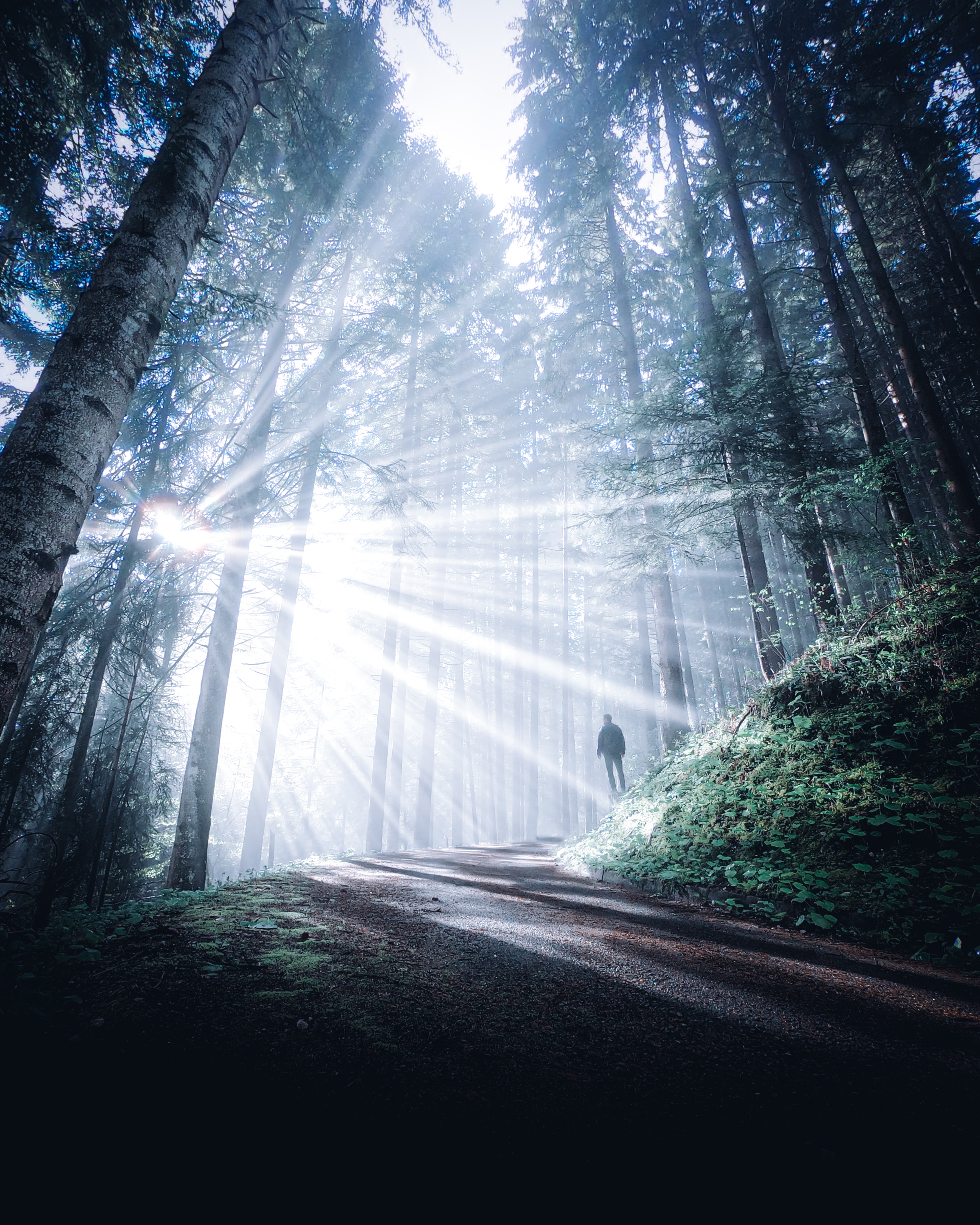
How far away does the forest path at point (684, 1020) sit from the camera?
5.30ft

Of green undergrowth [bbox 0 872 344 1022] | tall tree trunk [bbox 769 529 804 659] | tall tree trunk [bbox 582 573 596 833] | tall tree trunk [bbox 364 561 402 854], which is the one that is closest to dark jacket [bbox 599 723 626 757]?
tall tree trunk [bbox 364 561 402 854]

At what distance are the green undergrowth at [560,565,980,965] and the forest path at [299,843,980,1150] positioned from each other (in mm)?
501

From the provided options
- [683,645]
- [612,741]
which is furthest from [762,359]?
[683,645]

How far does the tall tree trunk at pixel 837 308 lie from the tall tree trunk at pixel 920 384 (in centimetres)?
73

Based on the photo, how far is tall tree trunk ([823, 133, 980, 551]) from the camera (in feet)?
25.4

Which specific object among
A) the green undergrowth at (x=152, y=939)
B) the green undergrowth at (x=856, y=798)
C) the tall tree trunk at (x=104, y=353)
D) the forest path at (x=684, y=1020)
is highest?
the tall tree trunk at (x=104, y=353)

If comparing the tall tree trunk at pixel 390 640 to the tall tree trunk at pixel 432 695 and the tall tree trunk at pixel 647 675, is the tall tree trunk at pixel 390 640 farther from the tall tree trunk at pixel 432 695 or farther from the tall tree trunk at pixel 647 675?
the tall tree trunk at pixel 647 675

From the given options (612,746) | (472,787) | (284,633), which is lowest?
(472,787)

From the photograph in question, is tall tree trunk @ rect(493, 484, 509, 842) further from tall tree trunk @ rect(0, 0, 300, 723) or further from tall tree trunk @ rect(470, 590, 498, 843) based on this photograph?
tall tree trunk @ rect(0, 0, 300, 723)

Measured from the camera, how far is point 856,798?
4.64 metres

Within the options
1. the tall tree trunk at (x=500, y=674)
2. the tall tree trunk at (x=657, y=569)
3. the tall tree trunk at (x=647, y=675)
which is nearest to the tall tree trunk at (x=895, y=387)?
the tall tree trunk at (x=657, y=569)

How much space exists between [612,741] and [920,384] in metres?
10.2

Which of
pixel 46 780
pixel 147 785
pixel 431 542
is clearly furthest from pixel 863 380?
pixel 147 785

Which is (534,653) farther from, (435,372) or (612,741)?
(435,372)
